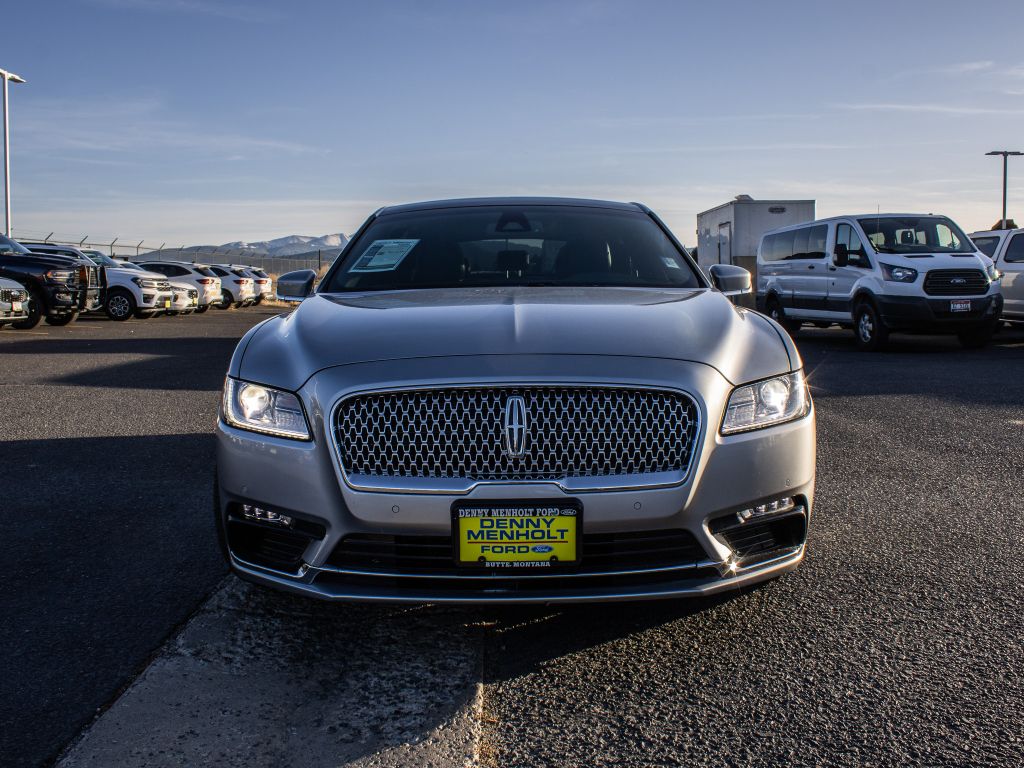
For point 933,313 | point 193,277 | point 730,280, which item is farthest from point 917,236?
point 193,277

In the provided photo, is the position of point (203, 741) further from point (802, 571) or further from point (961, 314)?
point (961, 314)

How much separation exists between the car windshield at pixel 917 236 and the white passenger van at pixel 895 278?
14 mm

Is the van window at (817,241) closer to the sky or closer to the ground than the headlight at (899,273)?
closer to the sky

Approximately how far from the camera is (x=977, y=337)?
49.5 ft

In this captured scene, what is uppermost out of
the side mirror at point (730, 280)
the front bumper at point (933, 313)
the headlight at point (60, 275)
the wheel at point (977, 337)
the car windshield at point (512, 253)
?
the car windshield at point (512, 253)

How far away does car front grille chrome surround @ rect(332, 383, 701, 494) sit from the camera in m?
2.91

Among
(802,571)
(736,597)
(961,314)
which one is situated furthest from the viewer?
(961,314)

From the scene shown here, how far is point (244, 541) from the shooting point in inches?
124

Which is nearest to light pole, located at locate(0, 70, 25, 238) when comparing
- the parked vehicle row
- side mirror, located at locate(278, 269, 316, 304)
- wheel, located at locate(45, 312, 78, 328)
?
the parked vehicle row

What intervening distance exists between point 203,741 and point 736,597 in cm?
191

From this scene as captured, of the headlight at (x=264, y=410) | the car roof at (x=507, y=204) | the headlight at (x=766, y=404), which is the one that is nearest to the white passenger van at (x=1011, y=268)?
the car roof at (x=507, y=204)

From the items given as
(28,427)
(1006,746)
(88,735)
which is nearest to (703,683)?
(1006,746)

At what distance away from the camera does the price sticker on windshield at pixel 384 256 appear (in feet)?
14.9

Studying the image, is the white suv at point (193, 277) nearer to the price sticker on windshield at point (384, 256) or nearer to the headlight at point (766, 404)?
the price sticker on windshield at point (384, 256)
